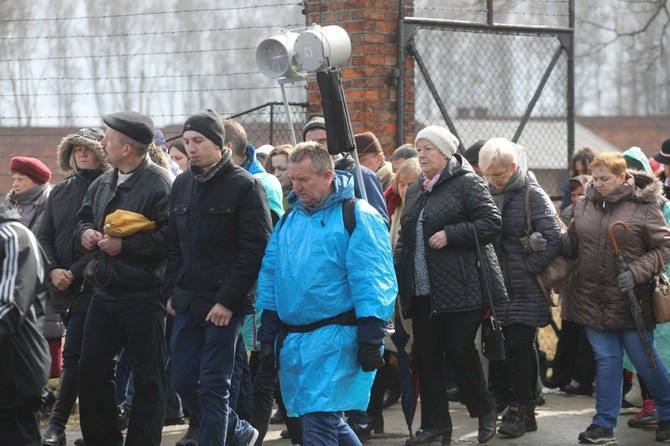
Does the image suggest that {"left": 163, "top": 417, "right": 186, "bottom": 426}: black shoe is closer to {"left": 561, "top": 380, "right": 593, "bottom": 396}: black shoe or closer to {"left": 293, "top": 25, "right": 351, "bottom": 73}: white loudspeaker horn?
{"left": 293, "top": 25, "right": 351, "bottom": 73}: white loudspeaker horn

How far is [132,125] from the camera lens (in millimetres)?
7094

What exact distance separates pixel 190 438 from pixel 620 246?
310 centimetres

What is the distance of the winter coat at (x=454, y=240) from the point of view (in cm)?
762

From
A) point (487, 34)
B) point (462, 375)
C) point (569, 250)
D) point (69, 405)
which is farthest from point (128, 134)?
point (487, 34)

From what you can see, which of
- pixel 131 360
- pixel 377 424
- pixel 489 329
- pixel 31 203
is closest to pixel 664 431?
pixel 489 329

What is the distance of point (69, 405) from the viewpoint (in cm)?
795

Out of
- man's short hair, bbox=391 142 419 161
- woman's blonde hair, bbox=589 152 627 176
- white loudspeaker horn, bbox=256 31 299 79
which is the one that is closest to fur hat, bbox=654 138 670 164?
woman's blonde hair, bbox=589 152 627 176

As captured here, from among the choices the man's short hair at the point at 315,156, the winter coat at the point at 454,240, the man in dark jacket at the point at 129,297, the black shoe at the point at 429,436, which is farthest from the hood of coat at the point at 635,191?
the man in dark jacket at the point at 129,297

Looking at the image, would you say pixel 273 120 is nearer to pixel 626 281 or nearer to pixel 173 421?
pixel 173 421

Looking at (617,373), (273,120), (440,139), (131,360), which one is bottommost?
(617,373)

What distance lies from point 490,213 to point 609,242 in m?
0.96

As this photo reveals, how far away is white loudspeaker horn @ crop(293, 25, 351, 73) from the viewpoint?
28.0ft

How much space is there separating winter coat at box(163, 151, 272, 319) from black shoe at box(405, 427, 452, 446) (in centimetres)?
174

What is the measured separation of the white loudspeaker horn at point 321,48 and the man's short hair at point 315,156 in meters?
2.27
